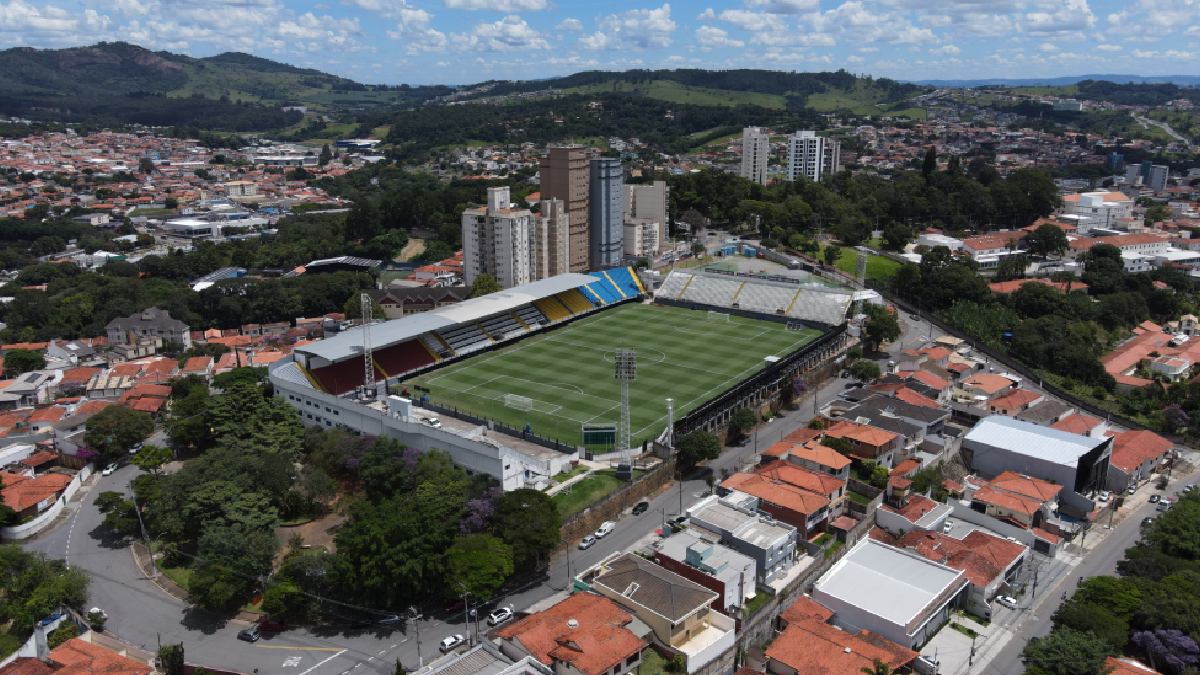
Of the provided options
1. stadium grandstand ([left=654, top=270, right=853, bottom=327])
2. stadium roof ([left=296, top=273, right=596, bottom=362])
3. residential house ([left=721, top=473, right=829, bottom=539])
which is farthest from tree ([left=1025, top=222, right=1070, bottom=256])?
residential house ([left=721, top=473, right=829, bottom=539])

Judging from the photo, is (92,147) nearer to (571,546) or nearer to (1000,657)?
(571,546)

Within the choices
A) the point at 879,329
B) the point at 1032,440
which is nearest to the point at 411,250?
the point at 879,329

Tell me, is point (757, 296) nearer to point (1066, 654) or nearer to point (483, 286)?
point (483, 286)

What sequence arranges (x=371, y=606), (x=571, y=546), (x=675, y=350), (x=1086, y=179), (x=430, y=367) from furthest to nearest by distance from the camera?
(x=1086, y=179) → (x=675, y=350) → (x=430, y=367) → (x=571, y=546) → (x=371, y=606)

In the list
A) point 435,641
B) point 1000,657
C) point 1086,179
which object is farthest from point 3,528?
point 1086,179

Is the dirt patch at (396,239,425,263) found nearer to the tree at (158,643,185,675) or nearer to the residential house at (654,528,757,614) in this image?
the residential house at (654,528,757,614)
